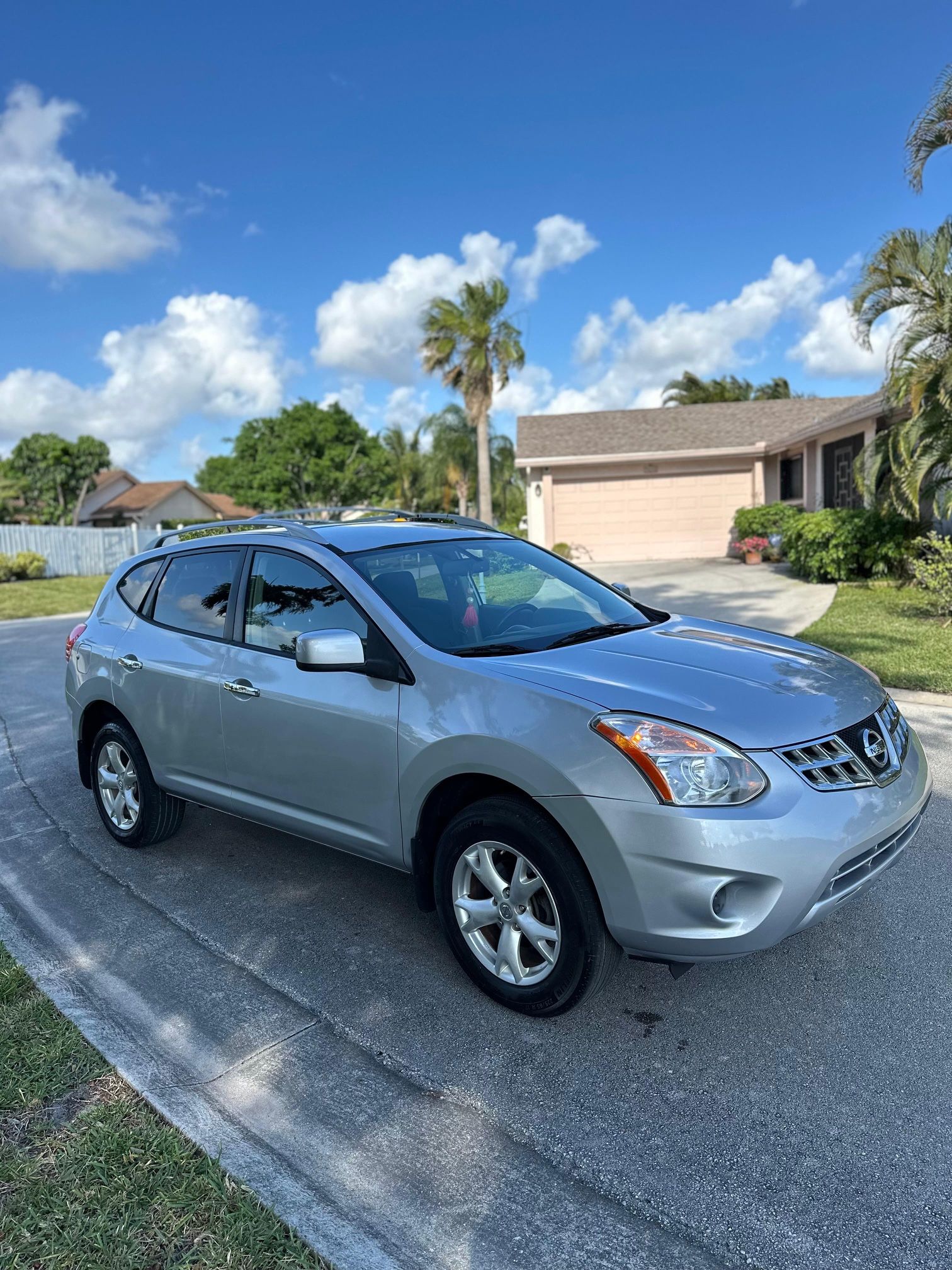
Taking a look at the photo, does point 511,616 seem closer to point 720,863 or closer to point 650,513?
point 720,863

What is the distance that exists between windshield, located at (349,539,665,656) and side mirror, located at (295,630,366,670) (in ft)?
0.85

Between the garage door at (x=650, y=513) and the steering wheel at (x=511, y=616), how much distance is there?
1919cm

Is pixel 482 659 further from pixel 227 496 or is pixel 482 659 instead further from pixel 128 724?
pixel 227 496

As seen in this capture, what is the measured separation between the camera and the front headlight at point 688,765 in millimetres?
2633

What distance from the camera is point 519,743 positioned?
2.86m

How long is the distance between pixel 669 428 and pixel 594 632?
71.5 ft

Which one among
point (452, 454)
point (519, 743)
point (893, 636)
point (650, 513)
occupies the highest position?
point (452, 454)

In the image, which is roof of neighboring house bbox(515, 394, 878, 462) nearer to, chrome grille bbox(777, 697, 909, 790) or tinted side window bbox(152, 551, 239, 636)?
tinted side window bbox(152, 551, 239, 636)

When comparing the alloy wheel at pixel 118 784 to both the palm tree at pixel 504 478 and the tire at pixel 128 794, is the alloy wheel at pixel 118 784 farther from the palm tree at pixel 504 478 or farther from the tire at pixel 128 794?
the palm tree at pixel 504 478

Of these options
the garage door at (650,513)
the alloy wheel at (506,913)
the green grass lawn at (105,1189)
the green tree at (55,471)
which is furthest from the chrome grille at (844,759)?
the green tree at (55,471)

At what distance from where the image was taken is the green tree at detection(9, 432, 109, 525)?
48094 mm

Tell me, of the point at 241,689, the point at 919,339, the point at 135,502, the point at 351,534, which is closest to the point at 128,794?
the point at 241,689

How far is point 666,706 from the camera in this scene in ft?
9.24

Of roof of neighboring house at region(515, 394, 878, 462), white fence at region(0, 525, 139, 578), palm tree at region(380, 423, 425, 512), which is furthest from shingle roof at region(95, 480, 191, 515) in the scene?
roof of neighboring house at region(515, 394, 878, 462)
